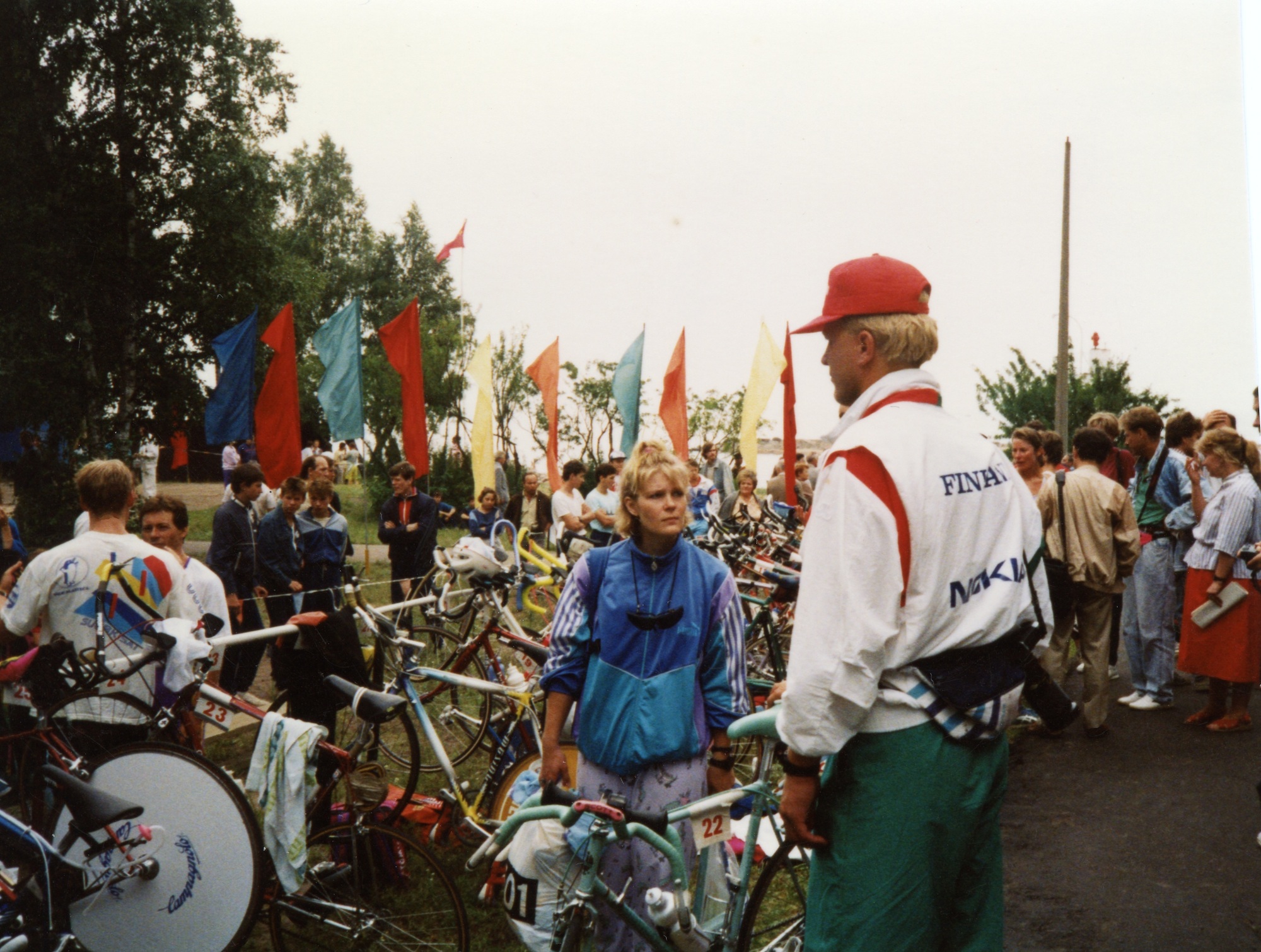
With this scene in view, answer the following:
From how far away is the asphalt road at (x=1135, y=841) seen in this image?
4082 mm

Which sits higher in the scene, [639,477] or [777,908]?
[639,477]

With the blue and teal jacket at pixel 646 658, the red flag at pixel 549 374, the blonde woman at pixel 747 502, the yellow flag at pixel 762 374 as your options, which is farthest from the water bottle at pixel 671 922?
the yellow flag at pixel 762 374

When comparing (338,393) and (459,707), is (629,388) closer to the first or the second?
(338,393)

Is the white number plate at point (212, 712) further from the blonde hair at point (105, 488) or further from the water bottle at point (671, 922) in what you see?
the water bottle at point (671, 922)

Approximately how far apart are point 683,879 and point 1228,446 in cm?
523

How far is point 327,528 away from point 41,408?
1425 centimetres

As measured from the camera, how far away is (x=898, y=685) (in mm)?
2039

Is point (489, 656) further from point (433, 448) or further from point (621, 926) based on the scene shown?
point (433, 448)

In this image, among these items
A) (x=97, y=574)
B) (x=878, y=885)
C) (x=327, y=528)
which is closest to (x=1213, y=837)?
(x=878, y=885)

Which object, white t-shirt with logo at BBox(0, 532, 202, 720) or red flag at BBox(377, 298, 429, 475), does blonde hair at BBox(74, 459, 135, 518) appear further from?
red flag at BBox(377, 298, 429, 475)

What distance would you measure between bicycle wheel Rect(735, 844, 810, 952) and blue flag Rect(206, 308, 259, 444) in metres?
10.4

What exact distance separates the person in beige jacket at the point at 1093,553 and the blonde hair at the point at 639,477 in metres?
4.01

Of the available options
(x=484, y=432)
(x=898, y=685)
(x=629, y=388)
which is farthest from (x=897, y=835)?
(x=629, y=388)

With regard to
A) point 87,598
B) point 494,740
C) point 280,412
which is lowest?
point 494,740
